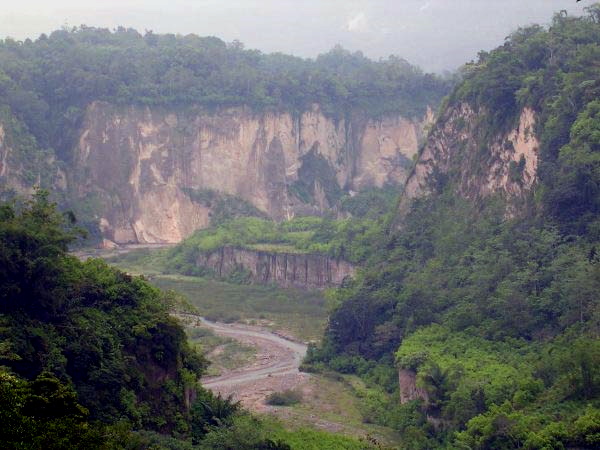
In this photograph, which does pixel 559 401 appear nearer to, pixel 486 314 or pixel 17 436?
pixel 486 314

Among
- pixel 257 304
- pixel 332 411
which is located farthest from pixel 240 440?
pixel 257 304

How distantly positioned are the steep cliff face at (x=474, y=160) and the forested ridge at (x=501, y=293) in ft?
1.17

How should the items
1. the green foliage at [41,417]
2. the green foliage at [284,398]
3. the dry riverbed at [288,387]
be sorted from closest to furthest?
the green foliage at [41,417]
the dry riverbed at [288,387]
the green foliage at [284,398]

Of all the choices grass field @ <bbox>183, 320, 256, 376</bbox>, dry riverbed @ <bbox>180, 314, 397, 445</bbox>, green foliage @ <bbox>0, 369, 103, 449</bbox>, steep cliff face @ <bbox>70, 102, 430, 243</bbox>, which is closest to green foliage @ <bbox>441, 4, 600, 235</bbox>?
dry riverbed @ <bbox>180, 314, 397, 445</bbox>

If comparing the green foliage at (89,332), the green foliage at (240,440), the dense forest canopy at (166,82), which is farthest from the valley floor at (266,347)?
the dense forest canopy at (166,82)

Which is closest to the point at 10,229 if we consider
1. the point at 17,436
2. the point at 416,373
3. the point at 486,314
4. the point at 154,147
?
the point at 17,436

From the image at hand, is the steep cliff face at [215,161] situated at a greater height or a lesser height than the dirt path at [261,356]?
greater

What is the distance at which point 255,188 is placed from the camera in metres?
81.1

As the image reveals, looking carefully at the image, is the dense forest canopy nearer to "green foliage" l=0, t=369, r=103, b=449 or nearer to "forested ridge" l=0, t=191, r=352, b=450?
"forested ridge" l=0, t=191, r=352, b=450

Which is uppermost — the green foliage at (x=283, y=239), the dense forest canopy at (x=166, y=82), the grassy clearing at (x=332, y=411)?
the dense forest canopy at (x=166, y=82)

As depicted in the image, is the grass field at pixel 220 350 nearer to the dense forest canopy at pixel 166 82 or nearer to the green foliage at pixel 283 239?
the green foliage at pixel 283 239

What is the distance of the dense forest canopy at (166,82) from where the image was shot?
76.2 m

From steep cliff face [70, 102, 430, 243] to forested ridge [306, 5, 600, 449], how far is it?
1074 inches

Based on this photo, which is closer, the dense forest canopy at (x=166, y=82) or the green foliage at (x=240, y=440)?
the green foliage at (x=240, y=440)
